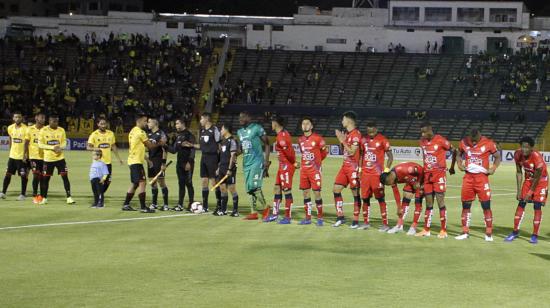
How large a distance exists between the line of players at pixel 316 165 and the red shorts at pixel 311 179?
0.02 metres

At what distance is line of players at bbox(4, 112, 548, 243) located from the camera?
17.5 meters

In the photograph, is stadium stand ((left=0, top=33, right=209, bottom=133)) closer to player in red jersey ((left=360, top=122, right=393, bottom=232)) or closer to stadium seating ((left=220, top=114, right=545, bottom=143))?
stadium seating ((left=220, top=114, right=545, bottom=143))

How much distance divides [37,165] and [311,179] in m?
8.96

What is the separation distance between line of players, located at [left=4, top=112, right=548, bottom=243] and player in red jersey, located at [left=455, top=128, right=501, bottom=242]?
0.02m

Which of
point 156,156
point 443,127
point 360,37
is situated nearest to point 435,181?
point 156,156

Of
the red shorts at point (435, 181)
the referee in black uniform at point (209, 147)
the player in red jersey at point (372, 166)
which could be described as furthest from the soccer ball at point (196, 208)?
the red shorts at point (435, 181)

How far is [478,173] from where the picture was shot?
17.5m

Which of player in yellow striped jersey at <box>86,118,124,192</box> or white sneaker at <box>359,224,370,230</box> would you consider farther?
player in yellow striped jersey at <box>86,118,124,192</box>

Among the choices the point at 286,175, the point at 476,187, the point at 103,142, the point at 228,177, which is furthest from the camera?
the point at 103,142

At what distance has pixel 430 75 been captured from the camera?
7444cm

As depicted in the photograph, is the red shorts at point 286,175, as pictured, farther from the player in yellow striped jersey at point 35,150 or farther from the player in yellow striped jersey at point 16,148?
the player in yellow striped jersey at point 16,148

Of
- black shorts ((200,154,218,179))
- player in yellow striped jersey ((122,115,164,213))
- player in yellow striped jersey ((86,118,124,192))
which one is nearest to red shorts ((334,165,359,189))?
black shorts ((200,154,218,179))

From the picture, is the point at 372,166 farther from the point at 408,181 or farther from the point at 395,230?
the point at 395,230

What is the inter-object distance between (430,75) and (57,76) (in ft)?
104
